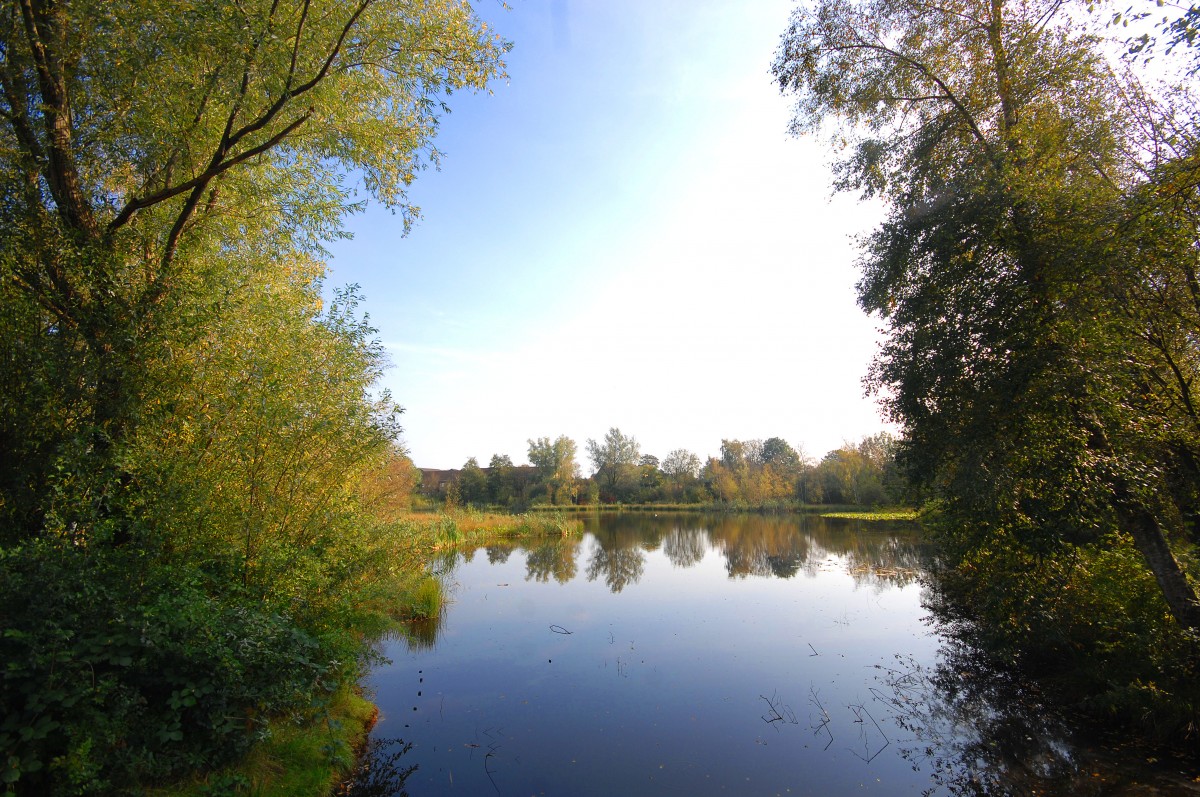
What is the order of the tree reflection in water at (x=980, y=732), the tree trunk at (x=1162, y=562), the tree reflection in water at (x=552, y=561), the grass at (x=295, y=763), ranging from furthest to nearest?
the tree reflection in water at (x=552, y=561) < the tree trunk at (x=1162, y=562) < the tree reflection in water at (x=980, y=732) < the grass at (x=295, y=763)

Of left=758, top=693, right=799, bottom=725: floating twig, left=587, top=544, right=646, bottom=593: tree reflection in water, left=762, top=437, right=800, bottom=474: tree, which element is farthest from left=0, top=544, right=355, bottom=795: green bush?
left=762, top=437, right=800, bottom=474: tree

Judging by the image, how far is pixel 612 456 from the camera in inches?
3241

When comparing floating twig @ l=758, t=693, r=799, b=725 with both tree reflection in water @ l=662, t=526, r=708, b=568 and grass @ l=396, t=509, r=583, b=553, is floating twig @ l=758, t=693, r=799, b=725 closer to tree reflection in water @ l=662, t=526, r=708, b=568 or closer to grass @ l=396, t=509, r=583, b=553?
tree reflection in water @ l=662, t=526, r=708, b=568

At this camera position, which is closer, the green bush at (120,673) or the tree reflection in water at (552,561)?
the green bush at (120,673)

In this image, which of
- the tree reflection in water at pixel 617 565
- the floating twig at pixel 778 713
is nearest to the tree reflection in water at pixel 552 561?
the tree reflection in water at pixel 617 565

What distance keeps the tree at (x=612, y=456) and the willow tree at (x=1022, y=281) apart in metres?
71.5

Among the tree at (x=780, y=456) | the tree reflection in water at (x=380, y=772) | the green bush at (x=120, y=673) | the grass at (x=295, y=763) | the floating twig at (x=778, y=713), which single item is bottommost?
the floating twig at (x=778, y=713)

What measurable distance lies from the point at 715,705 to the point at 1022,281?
7.92 m

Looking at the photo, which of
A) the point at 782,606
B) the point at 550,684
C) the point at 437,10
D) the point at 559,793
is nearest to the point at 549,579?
the point at 782,606

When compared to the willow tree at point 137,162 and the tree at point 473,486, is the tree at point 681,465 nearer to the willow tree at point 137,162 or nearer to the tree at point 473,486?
the tree at point 473,486

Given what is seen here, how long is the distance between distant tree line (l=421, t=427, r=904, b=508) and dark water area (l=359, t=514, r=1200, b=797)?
42328 mm

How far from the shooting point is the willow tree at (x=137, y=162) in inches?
192

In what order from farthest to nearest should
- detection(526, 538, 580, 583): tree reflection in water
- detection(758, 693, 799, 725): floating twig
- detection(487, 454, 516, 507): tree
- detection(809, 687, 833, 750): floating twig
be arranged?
detection(487, 454, 516, 507): tree, detection(526, 538, 580, 583): tree reflection in water, detection(758, 693, 799, 725): floating twig, detection(809, 687, 833, 750): floating twig

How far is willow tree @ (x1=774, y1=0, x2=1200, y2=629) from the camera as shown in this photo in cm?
635
